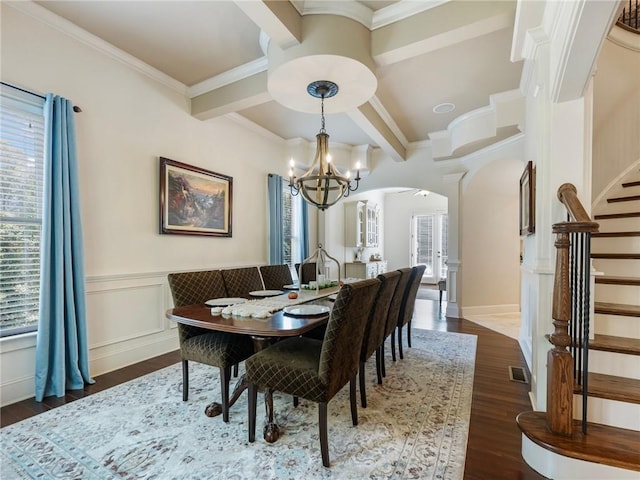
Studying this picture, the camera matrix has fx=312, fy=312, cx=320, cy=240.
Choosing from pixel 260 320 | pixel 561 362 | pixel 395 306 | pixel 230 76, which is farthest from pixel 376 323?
pixel 230 76

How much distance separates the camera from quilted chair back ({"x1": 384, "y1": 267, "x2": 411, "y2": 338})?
280 cm

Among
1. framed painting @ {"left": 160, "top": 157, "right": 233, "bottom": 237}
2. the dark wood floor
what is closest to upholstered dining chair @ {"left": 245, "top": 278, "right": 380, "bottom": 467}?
the dark wood floor

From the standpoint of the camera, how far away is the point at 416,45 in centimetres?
234

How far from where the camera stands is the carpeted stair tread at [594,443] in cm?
146

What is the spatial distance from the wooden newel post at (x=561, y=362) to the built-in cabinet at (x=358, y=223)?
5.49 m

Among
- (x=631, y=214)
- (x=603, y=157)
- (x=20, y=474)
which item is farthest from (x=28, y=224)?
(x=603, y=157)

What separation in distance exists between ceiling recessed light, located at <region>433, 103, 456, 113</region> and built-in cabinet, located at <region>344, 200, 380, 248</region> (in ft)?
10.8

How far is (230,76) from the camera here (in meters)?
3.28

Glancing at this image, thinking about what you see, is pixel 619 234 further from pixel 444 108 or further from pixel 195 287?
pixel 195 287

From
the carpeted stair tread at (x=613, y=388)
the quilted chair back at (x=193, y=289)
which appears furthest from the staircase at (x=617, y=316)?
the quilted chair back at (x=193, y=289)

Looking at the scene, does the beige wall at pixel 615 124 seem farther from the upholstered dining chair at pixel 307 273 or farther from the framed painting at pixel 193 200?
the framed painting at pixel 193 200

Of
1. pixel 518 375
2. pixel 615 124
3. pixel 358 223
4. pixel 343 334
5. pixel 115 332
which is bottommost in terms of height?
pixel 518 375

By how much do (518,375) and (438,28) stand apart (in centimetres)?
297

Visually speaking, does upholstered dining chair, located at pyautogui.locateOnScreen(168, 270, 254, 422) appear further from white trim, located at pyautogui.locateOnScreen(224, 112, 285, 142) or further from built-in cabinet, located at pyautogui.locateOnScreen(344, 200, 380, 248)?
built-in cabinet, located at pyautogui.locateOnScreen(344, 200, 380, 248)
